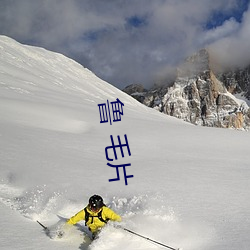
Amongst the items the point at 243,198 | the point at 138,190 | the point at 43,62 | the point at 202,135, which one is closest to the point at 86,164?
the point at 138,190

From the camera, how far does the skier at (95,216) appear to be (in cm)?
596

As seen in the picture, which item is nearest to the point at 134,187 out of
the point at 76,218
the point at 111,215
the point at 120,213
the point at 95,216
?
the point at 120,213

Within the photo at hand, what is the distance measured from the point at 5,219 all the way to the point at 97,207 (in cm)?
181

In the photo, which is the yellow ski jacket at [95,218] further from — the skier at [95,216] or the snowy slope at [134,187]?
the snowy slope at [134,187]

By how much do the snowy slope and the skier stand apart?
0.22 meters

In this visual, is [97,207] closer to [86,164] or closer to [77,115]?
[86,164]

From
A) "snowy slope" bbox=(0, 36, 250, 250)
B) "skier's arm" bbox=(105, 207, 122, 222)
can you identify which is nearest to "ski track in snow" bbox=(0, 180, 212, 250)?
"snowy slope" bbox=(0, 36, 250, 250)

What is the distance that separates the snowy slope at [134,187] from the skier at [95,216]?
0.22 m

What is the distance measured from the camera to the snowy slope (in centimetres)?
563

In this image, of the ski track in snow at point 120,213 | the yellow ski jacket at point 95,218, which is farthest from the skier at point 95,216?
the ski track in snow at point 120,213

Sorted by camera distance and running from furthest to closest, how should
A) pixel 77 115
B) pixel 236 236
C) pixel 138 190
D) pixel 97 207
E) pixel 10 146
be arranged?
pixel 77 115 < pixel 10 146 < pixel 138 190 < pixel 97 207 < pixel 236 236

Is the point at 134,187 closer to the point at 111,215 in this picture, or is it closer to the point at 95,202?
the point at 111,215

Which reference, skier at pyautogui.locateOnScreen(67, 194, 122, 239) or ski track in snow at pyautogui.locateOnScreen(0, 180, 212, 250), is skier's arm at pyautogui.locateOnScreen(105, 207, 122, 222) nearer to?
skier at pyautogui.locateOnScreen(67, 194, 122, 239)

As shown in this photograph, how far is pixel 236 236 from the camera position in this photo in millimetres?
5293
